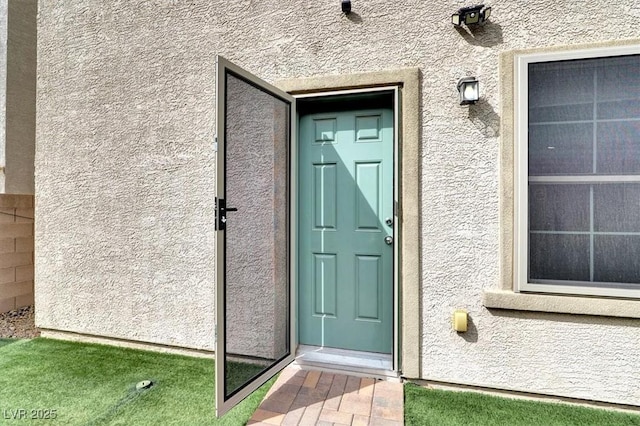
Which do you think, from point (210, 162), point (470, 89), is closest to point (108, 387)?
point (210, 162)

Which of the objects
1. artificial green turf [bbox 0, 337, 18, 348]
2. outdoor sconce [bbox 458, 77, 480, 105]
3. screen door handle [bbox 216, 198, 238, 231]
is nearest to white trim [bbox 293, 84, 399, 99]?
outdoor sconce [bbox 458, 77, 480, 105]

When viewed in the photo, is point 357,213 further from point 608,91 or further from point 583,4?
point 583,4

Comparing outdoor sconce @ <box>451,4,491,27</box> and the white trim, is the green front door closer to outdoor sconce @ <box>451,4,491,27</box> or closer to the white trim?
the white trim

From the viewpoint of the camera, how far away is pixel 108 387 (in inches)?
110

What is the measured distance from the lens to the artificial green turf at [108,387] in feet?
7.93

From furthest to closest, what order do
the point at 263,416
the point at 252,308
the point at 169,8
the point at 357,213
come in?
the point at 169,8, the point at 357,213, the point at 252,308, the point at 263,416

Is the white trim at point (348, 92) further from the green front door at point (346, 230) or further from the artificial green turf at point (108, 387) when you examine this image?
the artificial green turf at point (108, 387)

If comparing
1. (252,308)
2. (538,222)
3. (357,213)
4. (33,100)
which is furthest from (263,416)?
(33,100)

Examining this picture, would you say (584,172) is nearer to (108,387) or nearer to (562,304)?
(562,304)

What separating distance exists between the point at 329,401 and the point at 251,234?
1515 mm

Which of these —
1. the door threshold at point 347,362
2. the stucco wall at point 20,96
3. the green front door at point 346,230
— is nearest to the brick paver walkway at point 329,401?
the door threshold at point 347,362

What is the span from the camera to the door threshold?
2910 mm

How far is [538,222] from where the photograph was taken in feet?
8.64

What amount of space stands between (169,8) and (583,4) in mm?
3884
